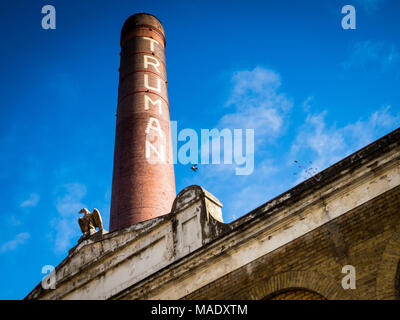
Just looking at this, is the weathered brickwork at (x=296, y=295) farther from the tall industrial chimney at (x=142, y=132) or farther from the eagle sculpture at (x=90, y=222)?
the tall industrial chimney at (x=142, y=132)

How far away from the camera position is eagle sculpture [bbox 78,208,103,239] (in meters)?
12.7

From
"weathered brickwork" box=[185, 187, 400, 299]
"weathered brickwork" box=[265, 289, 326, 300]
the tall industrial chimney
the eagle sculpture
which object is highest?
the tall industrial chimney

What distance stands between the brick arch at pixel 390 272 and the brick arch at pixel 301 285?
39 centimetres

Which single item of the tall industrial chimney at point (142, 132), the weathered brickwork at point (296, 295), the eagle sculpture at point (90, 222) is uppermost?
the tall industrial chimney at point (142, 132)

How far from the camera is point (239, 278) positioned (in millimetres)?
8617

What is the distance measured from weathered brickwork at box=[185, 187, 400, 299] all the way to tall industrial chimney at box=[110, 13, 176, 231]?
26.3 ft

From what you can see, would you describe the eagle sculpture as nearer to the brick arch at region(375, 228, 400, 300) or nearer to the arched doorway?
the arched doorway

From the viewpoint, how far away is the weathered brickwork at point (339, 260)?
7062 millimetres

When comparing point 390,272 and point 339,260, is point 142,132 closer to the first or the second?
point 339,260

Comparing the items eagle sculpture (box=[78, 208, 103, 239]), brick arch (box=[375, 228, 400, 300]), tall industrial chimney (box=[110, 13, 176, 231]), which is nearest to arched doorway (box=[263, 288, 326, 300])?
brick arch (box=[375, 228, 400, 300])

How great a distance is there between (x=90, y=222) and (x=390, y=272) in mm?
7885

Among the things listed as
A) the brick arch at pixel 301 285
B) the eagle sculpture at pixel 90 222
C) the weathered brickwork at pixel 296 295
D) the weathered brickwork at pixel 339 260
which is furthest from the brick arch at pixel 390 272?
the eagle sculpture at pixel 90 222
